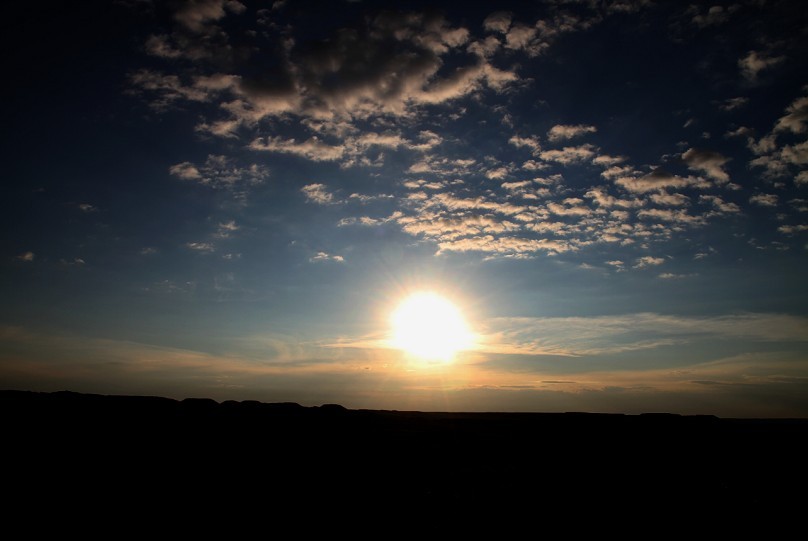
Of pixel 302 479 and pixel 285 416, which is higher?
pixel 285 416

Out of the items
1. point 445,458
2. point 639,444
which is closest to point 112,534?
point 445,458

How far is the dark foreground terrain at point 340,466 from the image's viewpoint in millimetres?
19141

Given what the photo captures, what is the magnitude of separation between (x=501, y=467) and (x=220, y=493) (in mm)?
15564

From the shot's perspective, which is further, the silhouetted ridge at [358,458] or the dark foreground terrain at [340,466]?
the silhouetted ridge at [358,458]

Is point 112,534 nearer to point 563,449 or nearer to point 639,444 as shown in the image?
point 563,449

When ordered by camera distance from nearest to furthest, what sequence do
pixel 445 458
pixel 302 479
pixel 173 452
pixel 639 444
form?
pixel 302 479 < pixel 173 452 < pixel 445 458 < pixel 639 444

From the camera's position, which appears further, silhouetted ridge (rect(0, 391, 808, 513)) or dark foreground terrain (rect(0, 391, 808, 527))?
silhouetted ridge (rect(0, 391, 808, 513))

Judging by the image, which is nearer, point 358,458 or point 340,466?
point 340,466

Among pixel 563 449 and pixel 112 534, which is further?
pixel 563 449

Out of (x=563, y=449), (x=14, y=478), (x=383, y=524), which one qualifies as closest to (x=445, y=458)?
(x=563, y=449)

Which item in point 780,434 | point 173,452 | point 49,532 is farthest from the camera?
point 780,434

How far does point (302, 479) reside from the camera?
22688 mm

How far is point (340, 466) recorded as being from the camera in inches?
1027

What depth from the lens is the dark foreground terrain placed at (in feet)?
62.8
